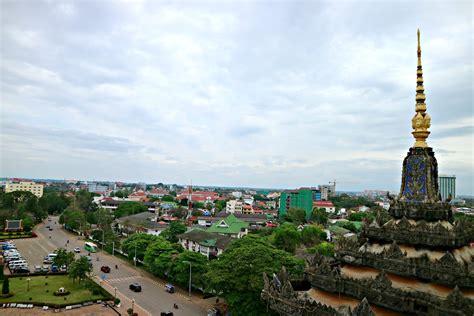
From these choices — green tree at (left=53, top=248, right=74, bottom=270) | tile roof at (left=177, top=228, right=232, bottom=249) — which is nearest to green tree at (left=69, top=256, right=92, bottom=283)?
green tree at (left=53, top=248, right=74, bottom=270)

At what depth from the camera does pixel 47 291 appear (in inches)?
1423

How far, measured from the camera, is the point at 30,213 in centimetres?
8762

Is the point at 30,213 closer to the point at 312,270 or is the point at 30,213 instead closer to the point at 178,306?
the point at 178,306

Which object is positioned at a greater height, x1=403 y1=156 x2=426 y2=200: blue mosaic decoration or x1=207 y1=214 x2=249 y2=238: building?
x1=403 y1=156 x2=426 y2=200: blue mosaic decoration

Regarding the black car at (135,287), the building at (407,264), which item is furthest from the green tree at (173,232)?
the building at (407,264)

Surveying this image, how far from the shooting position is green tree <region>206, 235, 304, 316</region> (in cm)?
2738

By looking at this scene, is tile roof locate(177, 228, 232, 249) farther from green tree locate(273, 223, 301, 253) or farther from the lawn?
the lawn

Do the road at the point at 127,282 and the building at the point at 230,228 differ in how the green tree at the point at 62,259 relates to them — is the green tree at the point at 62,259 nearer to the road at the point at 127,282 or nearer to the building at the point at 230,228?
the road at the point at 127,282

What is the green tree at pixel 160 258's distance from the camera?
4131 cm

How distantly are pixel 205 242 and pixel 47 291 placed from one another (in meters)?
25.0

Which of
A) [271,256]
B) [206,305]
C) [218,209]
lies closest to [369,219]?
[271,256]

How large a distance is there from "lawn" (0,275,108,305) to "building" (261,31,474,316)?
27.7 meters

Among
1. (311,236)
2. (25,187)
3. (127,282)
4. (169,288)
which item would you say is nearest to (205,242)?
(127,282)

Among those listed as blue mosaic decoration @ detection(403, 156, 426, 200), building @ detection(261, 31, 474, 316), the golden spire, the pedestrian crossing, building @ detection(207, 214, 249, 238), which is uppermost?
the golden spire
